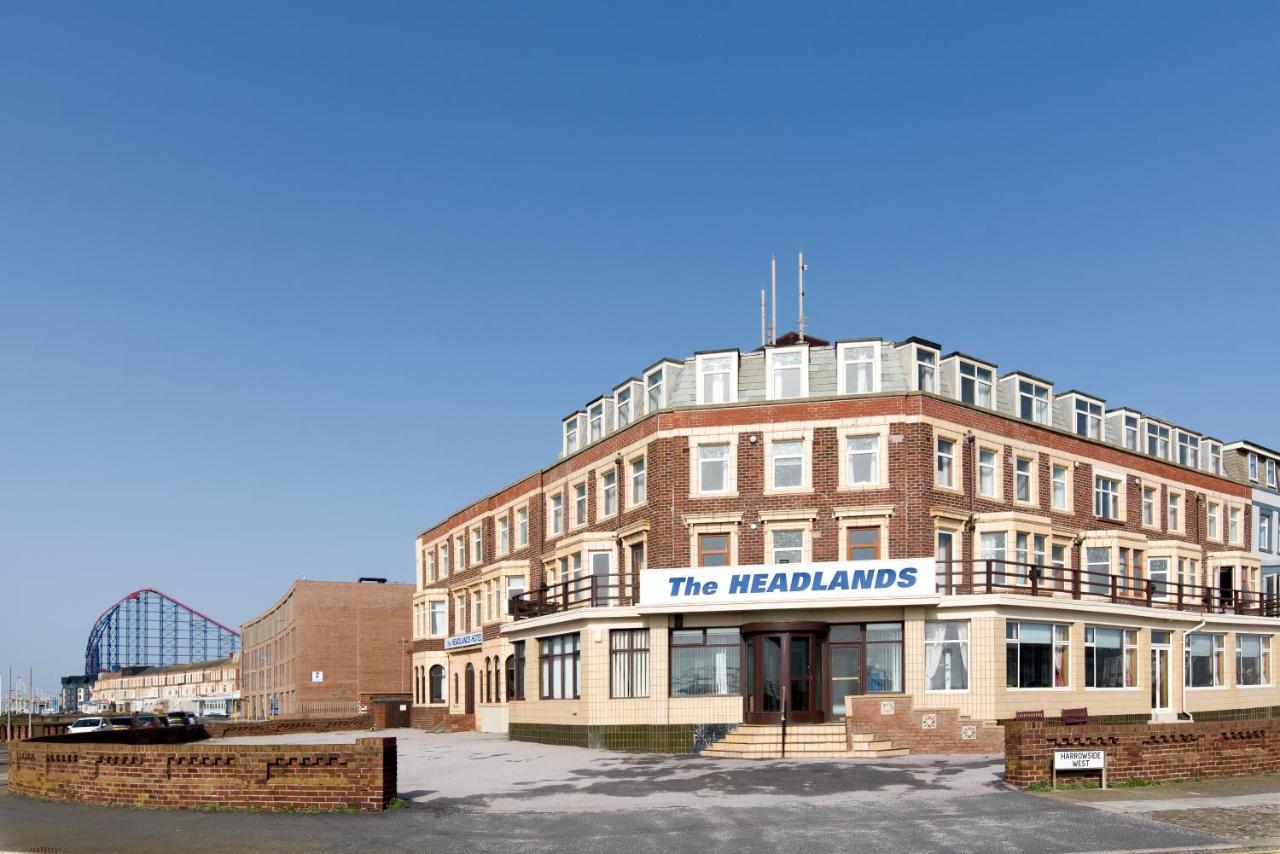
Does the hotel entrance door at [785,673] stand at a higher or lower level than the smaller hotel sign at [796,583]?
lower

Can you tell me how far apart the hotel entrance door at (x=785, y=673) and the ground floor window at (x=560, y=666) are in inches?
242

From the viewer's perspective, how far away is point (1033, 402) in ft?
145

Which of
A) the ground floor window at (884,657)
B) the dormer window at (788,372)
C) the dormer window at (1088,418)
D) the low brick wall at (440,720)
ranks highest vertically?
the dormer window at (788,372)

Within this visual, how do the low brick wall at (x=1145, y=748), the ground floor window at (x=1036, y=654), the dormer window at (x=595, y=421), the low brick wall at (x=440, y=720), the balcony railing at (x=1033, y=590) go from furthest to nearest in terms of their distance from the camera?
the low brick wall at (x=440, y=720) < the dormer window at (x=595, y=421) < the balcony railing at (x=1033, y=590) < the ground floor window at (x=1036, y=654) < the low brick wall at (x=1145, y=748)

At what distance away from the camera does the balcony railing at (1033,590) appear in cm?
3728

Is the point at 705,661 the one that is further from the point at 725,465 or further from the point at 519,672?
the point at 519,672

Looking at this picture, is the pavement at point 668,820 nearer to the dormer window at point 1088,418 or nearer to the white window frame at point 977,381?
the white window frame at point 977,381

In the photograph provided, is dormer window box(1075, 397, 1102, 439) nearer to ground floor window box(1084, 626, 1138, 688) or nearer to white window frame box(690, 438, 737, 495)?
ground floor window box(1084, 626, 1138, 688)

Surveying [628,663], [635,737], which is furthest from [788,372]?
[635,737]

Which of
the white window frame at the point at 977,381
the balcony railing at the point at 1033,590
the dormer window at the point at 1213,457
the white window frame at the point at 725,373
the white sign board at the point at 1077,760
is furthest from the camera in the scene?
the dormer window at the point at 1213,457

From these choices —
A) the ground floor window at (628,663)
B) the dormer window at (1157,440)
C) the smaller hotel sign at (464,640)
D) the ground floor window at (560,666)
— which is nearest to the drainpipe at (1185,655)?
the dormer window at (1157,440)

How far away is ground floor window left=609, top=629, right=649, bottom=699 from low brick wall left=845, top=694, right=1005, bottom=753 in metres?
6.42

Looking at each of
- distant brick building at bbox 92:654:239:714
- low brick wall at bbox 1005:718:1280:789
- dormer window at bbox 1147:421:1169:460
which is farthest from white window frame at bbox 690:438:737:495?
distant brick building at bbox 92:654:239:714

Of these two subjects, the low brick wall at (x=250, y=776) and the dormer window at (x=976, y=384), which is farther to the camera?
the dormer window at (x=976, y=384)
